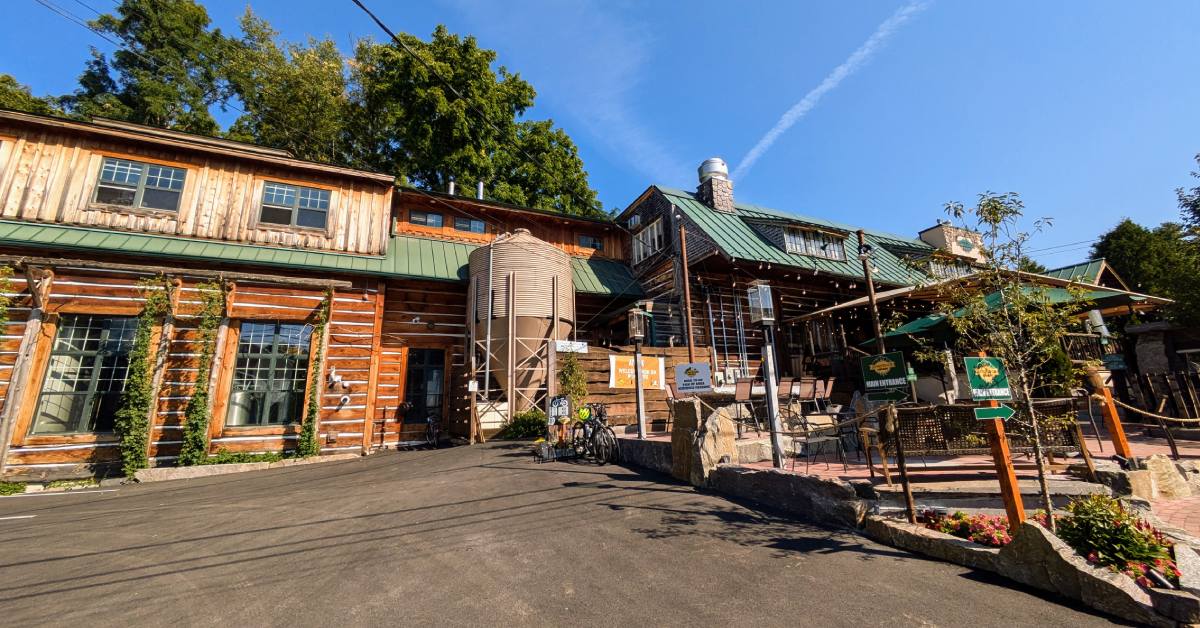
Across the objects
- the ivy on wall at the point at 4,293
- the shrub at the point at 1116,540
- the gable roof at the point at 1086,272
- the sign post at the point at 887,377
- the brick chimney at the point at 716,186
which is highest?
the brick chimney at the point at 716,186

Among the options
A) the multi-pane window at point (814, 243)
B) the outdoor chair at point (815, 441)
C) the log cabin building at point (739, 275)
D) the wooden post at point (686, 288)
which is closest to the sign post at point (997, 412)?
the outdoor chair at point (815, 441)

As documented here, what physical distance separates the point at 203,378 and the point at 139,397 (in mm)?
1129

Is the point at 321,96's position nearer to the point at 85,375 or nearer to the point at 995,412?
the point at 85,375

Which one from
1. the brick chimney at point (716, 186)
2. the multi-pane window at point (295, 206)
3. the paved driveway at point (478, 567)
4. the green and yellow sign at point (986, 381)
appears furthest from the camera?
the brick chimney at point (716, 186)

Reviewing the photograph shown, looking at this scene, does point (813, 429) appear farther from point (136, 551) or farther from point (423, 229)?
point (423, 229)

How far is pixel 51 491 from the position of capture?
880 centimetres

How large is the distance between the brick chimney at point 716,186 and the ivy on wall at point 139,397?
61.6ft

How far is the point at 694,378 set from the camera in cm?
797

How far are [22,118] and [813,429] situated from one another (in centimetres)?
2124

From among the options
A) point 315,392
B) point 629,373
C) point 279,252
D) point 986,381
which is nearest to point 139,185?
point 279,252

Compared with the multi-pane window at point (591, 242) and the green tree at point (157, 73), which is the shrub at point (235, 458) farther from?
the green tree at point (157, 73)

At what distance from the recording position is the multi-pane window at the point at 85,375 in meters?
A: 10.1

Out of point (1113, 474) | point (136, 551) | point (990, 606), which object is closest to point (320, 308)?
point (136, 551)

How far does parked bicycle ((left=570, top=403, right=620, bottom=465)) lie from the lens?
29.8 ft
